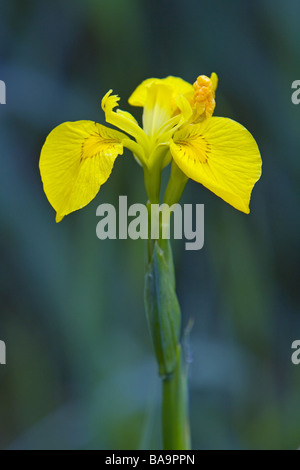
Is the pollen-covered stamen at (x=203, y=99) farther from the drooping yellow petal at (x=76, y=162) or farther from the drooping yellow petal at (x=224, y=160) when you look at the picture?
the drooping yellow petal at (x=76, y=162)

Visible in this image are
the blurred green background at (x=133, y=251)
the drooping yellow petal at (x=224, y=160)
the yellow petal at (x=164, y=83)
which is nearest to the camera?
the drooping yellow petal at (x=224, y=160)

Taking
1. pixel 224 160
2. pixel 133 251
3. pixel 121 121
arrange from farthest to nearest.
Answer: pixel 133 251 < pixel 121 121 < pixel 224 160

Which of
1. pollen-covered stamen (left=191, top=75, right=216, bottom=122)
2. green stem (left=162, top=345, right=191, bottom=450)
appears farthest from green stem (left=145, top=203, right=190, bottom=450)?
pollen-covered stamen (left=191, top=75, right=216, bottom=122)

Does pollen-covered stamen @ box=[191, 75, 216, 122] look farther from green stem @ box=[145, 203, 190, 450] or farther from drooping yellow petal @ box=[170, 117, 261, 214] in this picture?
green stem @ box=[145, 203, 190, 450]

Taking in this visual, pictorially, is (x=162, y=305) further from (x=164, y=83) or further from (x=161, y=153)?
(x=164, y=83)

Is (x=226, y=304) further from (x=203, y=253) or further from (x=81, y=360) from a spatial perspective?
(x=81, y=360)

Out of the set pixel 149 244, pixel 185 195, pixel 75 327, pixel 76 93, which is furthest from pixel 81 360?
pixel 76 93

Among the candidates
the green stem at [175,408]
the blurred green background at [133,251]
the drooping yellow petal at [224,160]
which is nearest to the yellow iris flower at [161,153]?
the drooping yellow petal at [224,160]

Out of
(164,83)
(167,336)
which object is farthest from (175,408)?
(164,83)

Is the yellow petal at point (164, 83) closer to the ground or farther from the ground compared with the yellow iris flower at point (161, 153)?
farther from the ground
